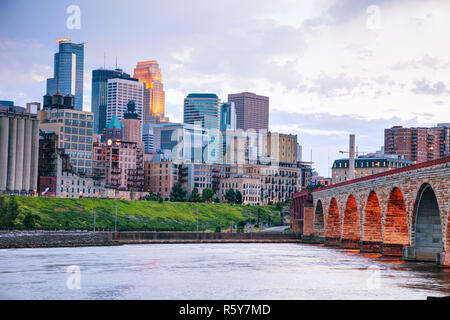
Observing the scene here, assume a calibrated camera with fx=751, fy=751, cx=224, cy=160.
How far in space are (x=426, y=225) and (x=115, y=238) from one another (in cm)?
7438

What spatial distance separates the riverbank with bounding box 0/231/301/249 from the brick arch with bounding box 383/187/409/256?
5442 centimetres

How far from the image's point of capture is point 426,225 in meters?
84.9

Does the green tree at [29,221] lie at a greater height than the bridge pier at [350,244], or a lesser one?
greater

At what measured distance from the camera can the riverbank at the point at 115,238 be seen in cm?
12538

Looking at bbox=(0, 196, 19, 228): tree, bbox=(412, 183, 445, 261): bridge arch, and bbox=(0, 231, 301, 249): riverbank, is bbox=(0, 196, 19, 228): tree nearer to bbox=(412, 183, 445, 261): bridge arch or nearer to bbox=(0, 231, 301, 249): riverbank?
bbox=(0, 231, 301, 249): riverbank

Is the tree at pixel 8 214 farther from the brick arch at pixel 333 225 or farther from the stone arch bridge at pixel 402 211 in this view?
the stone arch bridge at pixel 402 211

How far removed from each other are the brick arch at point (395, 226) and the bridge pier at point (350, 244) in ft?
96.7

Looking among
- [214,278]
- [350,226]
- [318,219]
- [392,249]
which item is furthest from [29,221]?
[214,278]

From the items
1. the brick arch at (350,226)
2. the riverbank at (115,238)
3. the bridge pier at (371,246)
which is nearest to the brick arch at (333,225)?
the brick arch at (350,226)

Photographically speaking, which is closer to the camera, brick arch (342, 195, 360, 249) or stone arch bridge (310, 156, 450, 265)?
stone arch bridge (310, 156, 450, 265)

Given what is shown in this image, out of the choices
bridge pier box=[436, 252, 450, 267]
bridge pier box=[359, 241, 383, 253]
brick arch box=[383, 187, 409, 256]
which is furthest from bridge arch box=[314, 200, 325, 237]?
bridge pier box=[436, 252, 450, 267]

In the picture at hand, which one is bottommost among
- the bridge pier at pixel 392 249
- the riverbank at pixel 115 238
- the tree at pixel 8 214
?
the riverbank at pixel 115 238

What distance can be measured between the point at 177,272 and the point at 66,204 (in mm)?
124622

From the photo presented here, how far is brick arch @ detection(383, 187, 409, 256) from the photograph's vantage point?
98188 millimetres
